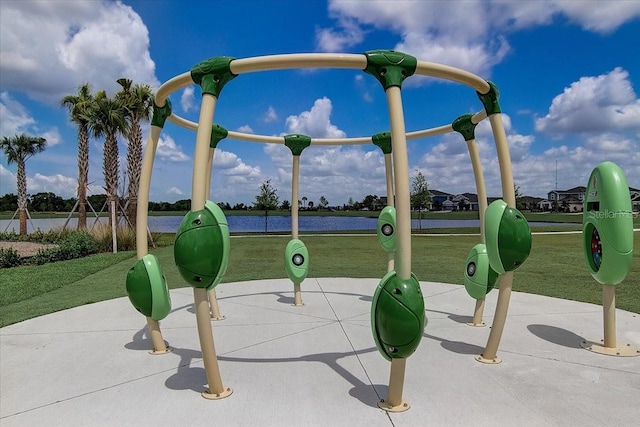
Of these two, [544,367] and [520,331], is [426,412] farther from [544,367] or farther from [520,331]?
[520,331]

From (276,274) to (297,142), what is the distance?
560cm

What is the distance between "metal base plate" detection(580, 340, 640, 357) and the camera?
4977 mm

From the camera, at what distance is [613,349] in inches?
200

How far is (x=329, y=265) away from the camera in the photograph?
14.0 metres

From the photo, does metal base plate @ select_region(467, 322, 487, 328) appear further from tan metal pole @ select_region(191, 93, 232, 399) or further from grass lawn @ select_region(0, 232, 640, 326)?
tan metal pole @ select_region(191, 93, 232, 399)

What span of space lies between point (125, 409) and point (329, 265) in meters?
10.5

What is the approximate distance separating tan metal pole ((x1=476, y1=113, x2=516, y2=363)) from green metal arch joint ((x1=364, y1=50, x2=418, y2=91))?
5.28 ft

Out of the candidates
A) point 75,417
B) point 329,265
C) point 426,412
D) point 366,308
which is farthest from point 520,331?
point 329,265

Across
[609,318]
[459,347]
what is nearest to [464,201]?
[609,318]

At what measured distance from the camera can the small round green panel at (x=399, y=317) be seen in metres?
3.36

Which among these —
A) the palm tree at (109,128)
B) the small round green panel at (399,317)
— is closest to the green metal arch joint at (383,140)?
the small round green panel at (399,317)

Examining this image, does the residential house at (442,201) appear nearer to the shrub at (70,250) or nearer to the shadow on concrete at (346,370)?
the shrub at (70,250)

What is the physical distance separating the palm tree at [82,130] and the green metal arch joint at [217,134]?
60.7 feet

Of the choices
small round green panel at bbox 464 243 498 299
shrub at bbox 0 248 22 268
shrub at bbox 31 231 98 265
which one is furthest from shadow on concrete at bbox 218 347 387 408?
shrub at bbox 31 231 98 265
